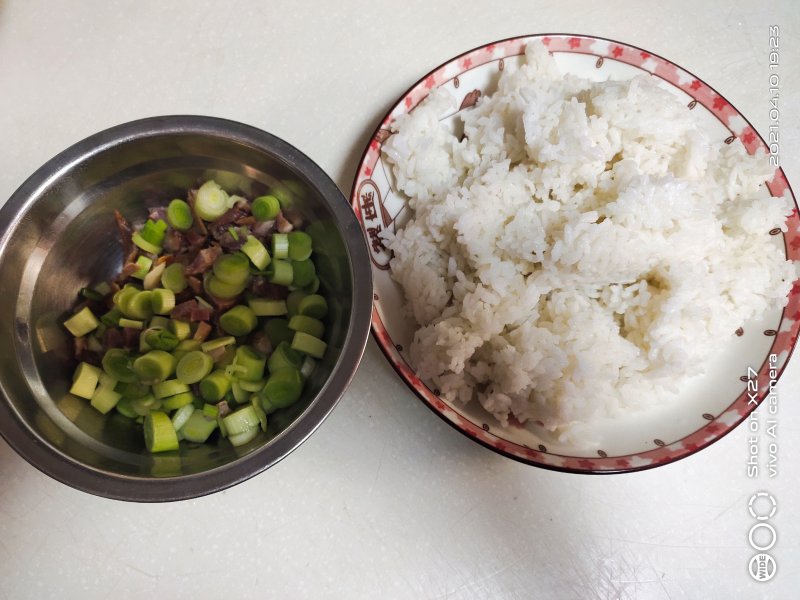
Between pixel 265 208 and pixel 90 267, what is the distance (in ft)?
1.98

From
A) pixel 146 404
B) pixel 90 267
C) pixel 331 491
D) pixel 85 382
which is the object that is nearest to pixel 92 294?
pixel 90 267

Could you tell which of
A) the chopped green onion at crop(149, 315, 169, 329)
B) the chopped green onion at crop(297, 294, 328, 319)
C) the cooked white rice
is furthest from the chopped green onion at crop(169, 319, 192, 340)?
the cooked white rice

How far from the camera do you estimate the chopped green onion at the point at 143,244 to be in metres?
1.65

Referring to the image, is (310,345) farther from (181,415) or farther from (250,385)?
(181,415)

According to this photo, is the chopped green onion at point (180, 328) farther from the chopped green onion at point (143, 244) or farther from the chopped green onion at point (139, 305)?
the chopped green onion at point (143, 244)

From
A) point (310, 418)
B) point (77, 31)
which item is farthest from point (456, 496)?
point (77, 31)

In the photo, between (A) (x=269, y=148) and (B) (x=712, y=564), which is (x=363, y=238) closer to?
(A) (x=269, y=148)

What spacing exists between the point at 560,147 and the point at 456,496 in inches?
44.4

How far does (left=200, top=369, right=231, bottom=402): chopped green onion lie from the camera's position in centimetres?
146

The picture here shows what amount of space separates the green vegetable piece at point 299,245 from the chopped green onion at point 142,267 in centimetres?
45

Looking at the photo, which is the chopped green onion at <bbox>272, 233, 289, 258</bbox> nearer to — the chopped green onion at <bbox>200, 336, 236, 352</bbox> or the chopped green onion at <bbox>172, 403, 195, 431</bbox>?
the chopped green onion at <bbox>200, 336, 236, 352</bbox>

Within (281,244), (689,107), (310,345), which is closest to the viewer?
(310,345)

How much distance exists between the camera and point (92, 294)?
1630 millimetres

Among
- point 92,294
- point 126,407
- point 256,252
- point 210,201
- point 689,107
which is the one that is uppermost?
point 689,107
